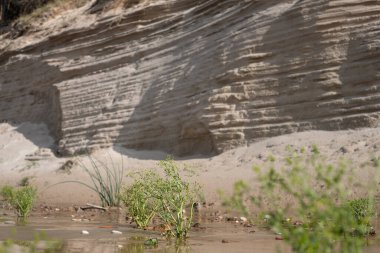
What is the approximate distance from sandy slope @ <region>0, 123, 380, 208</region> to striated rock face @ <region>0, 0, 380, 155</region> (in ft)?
1.29

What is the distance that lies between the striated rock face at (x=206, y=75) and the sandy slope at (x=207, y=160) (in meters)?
0.39

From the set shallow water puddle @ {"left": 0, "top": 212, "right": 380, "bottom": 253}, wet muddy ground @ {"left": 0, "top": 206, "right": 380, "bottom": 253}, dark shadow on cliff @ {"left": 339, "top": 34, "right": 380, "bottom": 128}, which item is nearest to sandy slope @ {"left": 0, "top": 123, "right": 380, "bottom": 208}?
dark shadow on cliff @ {"left": 339, "top": 34, "right": 380, "bottom": 128}

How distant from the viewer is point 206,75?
581 inches

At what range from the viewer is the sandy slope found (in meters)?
10.9

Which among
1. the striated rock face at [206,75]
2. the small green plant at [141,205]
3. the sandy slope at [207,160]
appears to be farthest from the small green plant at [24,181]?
the small green plant at [141,205]

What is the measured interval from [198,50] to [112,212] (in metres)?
7.25

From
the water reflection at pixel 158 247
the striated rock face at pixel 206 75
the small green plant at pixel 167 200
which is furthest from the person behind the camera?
the striated rock face at pixel 206 75

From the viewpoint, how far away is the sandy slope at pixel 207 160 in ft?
35.7

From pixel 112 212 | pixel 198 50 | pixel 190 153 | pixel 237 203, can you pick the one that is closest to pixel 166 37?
pixel 198 50

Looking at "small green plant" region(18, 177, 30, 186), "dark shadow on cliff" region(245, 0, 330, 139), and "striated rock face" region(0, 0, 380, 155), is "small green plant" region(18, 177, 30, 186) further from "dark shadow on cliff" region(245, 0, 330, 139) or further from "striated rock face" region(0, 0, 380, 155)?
"dark shadow on cliff" region(245, 0, 330, 139)

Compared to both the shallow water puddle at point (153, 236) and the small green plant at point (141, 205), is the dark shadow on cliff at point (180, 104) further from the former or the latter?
the shallow water puddle at point (153, 236)

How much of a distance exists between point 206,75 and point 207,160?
2.36 metres

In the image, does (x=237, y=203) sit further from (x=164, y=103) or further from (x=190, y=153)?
(x=164, y=103)

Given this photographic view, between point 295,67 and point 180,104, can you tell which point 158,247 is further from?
point 180,104
